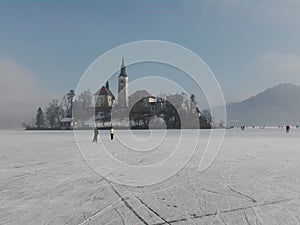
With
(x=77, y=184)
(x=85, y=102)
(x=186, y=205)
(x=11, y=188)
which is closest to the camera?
(x=186, y=205)

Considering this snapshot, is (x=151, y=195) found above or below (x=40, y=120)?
below

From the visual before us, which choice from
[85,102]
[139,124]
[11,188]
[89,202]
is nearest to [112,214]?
[89,202]

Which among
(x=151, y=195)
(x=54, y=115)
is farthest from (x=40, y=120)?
(x=151, y=195)

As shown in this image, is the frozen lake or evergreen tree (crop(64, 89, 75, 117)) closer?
the frozen lake

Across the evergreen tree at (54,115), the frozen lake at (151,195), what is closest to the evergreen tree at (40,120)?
the evergreen tree at (54,115)

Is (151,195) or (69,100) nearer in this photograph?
(151,195)

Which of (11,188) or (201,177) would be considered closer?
(11,188)

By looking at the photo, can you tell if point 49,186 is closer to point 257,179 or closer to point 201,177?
point 201,177

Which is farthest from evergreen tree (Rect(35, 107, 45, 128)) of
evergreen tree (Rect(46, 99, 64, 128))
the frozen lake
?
the frozen lake

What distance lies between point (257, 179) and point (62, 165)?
657 cm

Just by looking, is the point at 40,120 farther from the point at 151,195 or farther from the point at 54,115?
the point at 151,195

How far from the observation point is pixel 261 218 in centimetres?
448

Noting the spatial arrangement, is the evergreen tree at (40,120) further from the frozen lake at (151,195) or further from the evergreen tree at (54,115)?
the frozen lake at (151,195)

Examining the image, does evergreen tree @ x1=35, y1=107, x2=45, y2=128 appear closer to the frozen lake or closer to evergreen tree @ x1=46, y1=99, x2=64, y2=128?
evergreen tree @ x1=46, y1=99, x2=64, y2=128
